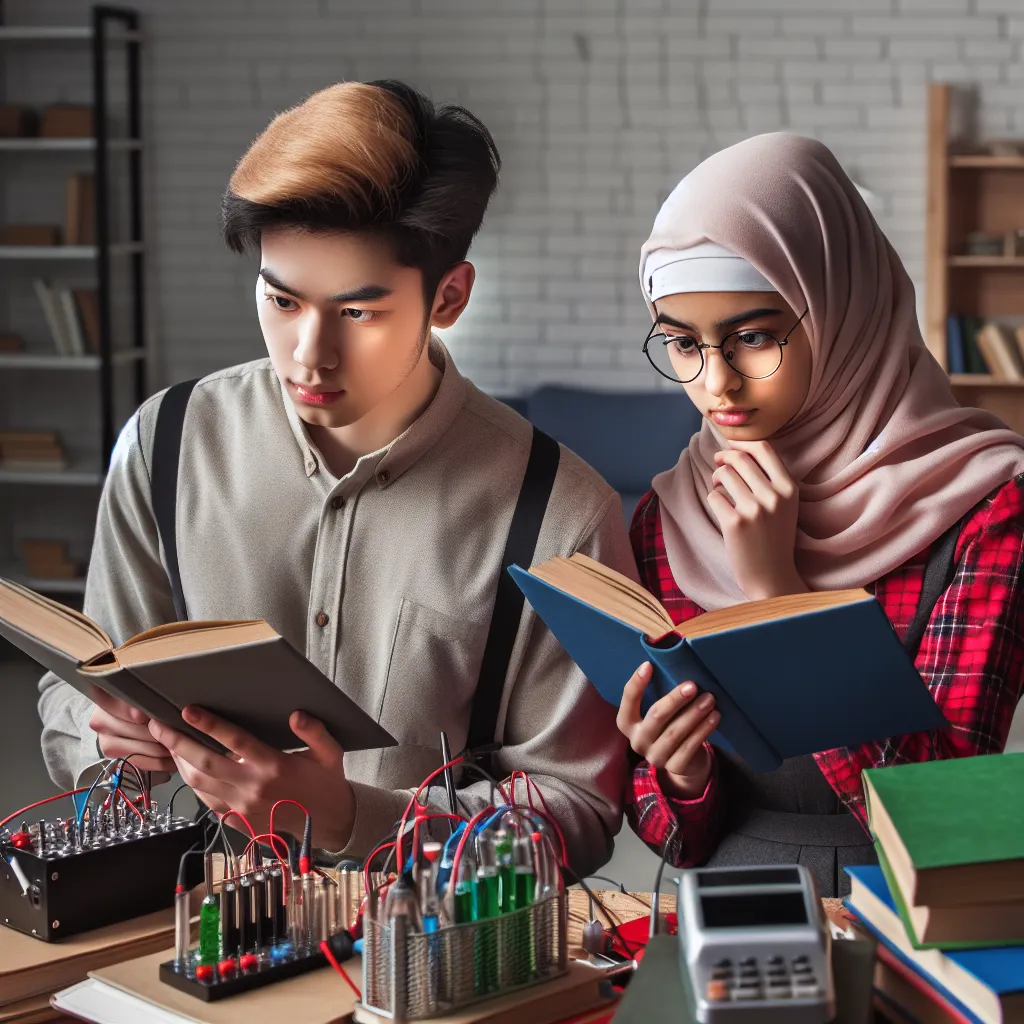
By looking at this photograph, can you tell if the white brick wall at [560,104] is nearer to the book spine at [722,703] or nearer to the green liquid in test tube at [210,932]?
the book spine at [722,703]

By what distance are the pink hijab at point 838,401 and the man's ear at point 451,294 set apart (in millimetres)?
228

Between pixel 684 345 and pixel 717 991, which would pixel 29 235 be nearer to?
pixel 684 345

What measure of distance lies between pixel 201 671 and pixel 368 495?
1.67ft

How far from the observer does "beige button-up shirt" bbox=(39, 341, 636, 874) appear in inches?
63.8

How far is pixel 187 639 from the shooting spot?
1193 millimetres

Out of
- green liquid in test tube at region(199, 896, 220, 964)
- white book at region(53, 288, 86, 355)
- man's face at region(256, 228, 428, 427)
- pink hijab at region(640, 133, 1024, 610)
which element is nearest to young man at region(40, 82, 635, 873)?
man's face at region(256, 228, 428, 427)

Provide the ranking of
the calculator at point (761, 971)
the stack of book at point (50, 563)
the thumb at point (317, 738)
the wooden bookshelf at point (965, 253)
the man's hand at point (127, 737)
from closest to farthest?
the calculator at point (761, 971)
the thumb at point (317, 738)
the man's hand at point (127, 737)
the wooden bookshelf at point (965, 253)
the stack of book at point (50, 563)

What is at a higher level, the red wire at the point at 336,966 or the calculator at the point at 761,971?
the calculator at the point at 761,971

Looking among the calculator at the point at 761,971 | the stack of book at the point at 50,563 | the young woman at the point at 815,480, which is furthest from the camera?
the stack of book at the point at 50,563

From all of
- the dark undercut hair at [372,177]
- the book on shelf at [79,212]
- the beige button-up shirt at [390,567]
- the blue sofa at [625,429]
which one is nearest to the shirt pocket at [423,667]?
the beige button-up shirt at [390,567]

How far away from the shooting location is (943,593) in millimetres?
1600

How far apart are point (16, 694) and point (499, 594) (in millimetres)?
4103

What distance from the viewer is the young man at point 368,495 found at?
1.51 meters

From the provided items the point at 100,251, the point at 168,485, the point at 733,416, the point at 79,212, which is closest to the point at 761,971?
the point at 733,416
